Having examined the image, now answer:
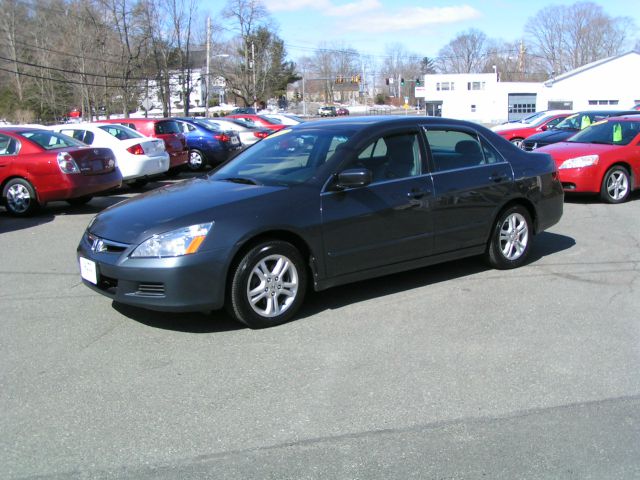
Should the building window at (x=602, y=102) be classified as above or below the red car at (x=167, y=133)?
above

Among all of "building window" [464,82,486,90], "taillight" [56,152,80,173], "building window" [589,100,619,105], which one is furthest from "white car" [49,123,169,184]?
"building window" [464,82,486,90]

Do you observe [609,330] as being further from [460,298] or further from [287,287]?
[287,287]

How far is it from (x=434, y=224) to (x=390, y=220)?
1.75 ft

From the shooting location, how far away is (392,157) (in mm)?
5547

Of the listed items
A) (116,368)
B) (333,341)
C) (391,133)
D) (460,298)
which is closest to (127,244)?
(116,368)

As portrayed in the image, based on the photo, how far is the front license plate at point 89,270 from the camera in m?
4.71

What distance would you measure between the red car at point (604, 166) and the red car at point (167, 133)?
8715 mm

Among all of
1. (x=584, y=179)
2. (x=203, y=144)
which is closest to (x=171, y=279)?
(x=584, y=179)

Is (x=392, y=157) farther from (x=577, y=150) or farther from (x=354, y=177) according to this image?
(x=577, y=150)

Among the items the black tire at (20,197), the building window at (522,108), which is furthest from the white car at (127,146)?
the building window at (522,108)

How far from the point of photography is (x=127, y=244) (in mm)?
4531

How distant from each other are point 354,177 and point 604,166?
7.24m

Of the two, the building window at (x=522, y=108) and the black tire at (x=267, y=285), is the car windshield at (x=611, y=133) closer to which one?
the black tire at (x=267, y=285)

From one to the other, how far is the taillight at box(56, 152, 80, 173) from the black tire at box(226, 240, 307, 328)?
630 centimetres
